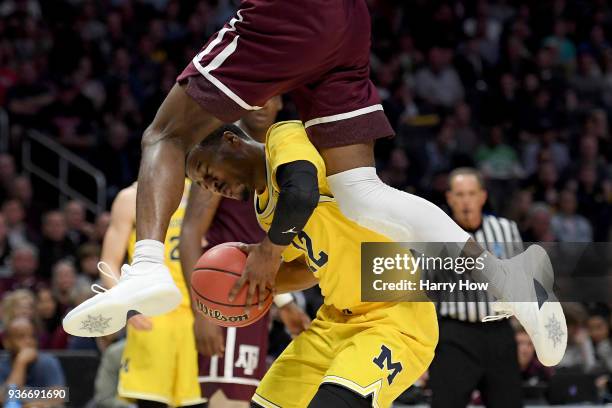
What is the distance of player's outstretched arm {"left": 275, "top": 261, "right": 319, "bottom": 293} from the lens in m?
4.19

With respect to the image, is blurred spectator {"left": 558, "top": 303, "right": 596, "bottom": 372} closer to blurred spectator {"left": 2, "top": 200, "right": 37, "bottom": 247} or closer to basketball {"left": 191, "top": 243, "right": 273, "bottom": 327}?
basketball {"left": 191, "top": 243, "right": 273, "bottom": 327}

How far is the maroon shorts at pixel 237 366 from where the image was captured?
527 centimetres

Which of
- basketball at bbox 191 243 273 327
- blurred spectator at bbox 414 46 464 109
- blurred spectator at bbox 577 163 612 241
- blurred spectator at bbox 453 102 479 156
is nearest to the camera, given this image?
basketball at bbox 191 243 273 327

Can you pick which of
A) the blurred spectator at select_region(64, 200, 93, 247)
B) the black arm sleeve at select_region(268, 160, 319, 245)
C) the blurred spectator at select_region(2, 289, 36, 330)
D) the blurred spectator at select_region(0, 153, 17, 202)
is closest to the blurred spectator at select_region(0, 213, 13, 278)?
the blurred spectator at select_region(64, 200, 93, 247)

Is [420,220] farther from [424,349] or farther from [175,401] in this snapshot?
[175,401]

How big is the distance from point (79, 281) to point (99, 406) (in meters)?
2.46

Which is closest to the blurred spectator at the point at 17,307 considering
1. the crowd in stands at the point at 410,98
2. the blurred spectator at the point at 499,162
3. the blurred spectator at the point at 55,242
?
the crowd in stands at the point at 410,98

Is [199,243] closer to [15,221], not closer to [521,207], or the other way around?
[15,221]

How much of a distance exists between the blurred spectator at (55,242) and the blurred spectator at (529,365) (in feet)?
13.6

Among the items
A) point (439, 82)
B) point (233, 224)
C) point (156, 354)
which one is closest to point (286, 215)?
point (233, 224)

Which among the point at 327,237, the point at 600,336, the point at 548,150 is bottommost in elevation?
the point at 600,336

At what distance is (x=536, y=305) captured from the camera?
4.01 m

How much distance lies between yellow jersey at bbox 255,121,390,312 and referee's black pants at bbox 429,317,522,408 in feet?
7.66

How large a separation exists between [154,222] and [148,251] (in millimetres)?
112
